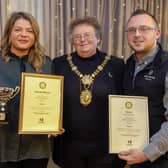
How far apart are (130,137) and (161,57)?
0.45m

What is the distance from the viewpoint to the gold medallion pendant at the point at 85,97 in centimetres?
203

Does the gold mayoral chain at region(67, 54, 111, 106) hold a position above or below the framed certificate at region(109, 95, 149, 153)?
above

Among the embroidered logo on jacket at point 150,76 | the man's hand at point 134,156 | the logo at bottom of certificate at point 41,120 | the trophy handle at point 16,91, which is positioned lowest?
the man's hand at point 134,156

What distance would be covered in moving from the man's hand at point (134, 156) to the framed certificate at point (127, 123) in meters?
0.03

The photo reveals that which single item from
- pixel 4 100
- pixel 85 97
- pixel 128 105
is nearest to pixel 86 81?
pixel 85 97

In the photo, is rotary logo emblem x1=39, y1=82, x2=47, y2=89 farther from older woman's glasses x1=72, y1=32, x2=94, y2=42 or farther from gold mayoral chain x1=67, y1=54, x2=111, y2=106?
older woman's glasses x1=72, y1=32, x2=94, y2=42

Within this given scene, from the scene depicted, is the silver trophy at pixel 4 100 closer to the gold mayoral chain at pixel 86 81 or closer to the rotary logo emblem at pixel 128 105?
the gold mayoral chain at pixel 86 81

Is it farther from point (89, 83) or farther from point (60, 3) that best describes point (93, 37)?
point (60, 3)

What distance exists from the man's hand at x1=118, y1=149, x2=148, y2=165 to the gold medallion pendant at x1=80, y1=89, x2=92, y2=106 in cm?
41

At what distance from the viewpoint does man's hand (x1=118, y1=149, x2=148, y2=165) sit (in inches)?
67.0

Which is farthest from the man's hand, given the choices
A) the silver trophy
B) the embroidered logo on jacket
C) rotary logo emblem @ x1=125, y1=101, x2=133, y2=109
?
the silver trophy

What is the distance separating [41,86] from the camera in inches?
74.4

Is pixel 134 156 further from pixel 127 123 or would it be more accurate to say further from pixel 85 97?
pixel 85 97

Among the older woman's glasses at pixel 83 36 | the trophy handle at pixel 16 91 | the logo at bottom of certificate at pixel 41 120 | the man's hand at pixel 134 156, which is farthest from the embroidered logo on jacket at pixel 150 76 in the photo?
the trophy handle at pixel 16 91
